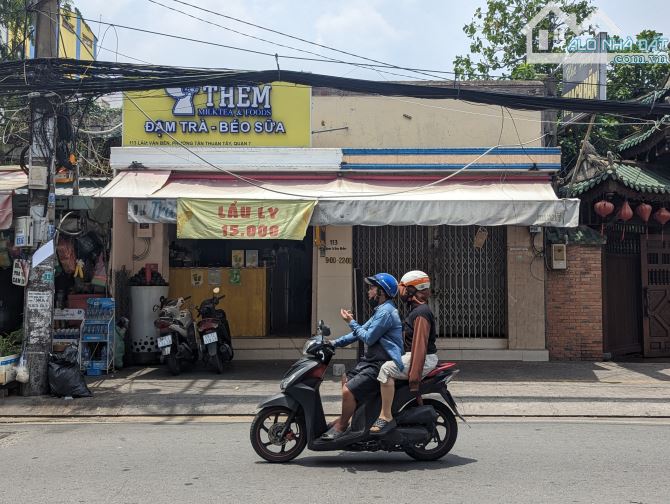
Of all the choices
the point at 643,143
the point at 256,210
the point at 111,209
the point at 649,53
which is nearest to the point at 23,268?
the point at 111,209

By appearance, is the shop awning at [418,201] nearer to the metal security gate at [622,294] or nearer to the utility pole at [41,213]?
the utility pole at [41,213]

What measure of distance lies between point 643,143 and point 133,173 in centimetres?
979

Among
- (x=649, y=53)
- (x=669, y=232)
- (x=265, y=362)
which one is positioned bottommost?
(x=265, y=362)

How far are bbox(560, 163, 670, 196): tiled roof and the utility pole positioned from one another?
8.78 m

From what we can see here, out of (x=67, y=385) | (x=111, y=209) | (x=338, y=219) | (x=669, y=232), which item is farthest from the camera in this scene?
(x=669, y=232)

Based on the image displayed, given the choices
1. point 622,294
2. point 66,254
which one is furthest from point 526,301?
point 66,254

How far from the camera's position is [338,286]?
41.0ft

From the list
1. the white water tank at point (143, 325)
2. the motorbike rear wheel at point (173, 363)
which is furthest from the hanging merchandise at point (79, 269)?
the motorbike rear wheel at point (173, 363)

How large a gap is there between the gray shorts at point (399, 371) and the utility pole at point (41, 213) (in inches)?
221

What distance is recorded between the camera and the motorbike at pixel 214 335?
10.9 m

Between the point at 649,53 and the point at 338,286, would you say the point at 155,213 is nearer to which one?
the point at 338,286

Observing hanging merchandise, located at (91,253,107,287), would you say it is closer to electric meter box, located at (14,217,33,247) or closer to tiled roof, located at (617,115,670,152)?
electric meter box, located at (14,217,33,247)

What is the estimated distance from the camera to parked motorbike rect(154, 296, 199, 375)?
10891 millimetres

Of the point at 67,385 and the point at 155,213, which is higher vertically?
the point at 155,213
